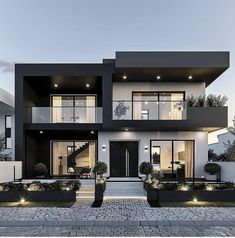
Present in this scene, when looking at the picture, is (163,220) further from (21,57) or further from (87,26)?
(21,57)

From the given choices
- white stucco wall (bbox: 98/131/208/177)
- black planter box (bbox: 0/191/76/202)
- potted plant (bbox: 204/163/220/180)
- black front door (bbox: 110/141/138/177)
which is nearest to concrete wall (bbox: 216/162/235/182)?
potted plant (bbox: 204/163/220/180)

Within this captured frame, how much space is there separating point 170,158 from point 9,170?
31.4ft

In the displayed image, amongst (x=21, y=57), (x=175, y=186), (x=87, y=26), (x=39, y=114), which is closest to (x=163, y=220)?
(x=175, y=186)

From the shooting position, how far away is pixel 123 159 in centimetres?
1964

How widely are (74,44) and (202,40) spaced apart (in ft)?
32.0

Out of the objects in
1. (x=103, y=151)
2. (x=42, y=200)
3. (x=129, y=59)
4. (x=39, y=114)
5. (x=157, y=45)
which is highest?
A: (x=157, y=45)

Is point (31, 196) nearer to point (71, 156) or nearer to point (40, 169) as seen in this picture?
point (40, 169)

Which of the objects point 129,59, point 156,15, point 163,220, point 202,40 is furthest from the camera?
point 202,40

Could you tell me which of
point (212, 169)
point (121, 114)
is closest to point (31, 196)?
point (121, 114)

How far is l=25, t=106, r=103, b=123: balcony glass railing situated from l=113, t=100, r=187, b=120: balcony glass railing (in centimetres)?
127

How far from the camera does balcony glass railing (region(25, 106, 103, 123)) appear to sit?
18609mm

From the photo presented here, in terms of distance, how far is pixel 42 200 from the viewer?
12.2m

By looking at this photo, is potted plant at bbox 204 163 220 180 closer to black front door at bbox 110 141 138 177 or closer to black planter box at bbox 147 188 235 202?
black front door at bbox 110 141 138 177

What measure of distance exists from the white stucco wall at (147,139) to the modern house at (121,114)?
0.06 meters
